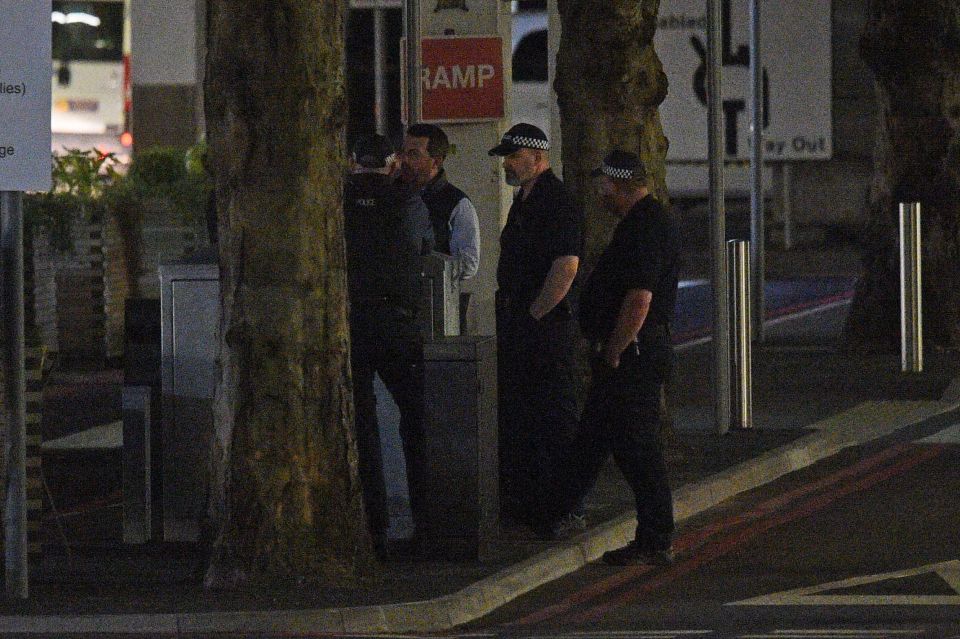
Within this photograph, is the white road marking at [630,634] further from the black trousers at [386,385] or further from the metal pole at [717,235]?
the metal pole at [717,235]

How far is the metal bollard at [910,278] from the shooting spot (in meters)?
18.0

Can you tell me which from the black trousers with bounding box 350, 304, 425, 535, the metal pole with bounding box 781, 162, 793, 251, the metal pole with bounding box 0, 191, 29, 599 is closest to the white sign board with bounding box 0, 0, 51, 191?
the metal pole with bounding box 0, 191, 29, 599

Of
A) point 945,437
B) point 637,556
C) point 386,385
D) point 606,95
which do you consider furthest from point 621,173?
point 945,437

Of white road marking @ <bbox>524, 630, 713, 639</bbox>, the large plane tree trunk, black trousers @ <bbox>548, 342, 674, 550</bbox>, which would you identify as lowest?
white road marking @ <bbox>524, 630, 713, 639</bbox>

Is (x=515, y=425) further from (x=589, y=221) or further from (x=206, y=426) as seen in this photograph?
(x=589, y=221)

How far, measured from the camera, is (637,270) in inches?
406

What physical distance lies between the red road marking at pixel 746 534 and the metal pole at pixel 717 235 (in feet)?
4.10

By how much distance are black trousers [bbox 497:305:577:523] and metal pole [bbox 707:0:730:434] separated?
3477 millimetres

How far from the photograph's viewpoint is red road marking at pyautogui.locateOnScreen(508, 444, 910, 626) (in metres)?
9.59

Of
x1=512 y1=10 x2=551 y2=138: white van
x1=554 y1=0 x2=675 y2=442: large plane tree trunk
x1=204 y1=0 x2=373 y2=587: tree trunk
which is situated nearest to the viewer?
x1=204 y1=0 x2=373 y2=587: tree trunk

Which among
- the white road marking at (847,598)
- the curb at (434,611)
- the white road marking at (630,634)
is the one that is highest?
the curb at (434,611)

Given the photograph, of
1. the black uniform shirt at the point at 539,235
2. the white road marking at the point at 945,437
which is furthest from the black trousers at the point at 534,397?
the white road marking at the point at 945,437

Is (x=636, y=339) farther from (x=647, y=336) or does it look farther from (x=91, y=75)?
(x=91, y=75)

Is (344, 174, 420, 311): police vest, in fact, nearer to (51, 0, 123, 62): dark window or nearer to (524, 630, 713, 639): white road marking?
(524, 630, 713, 639): white road marking
